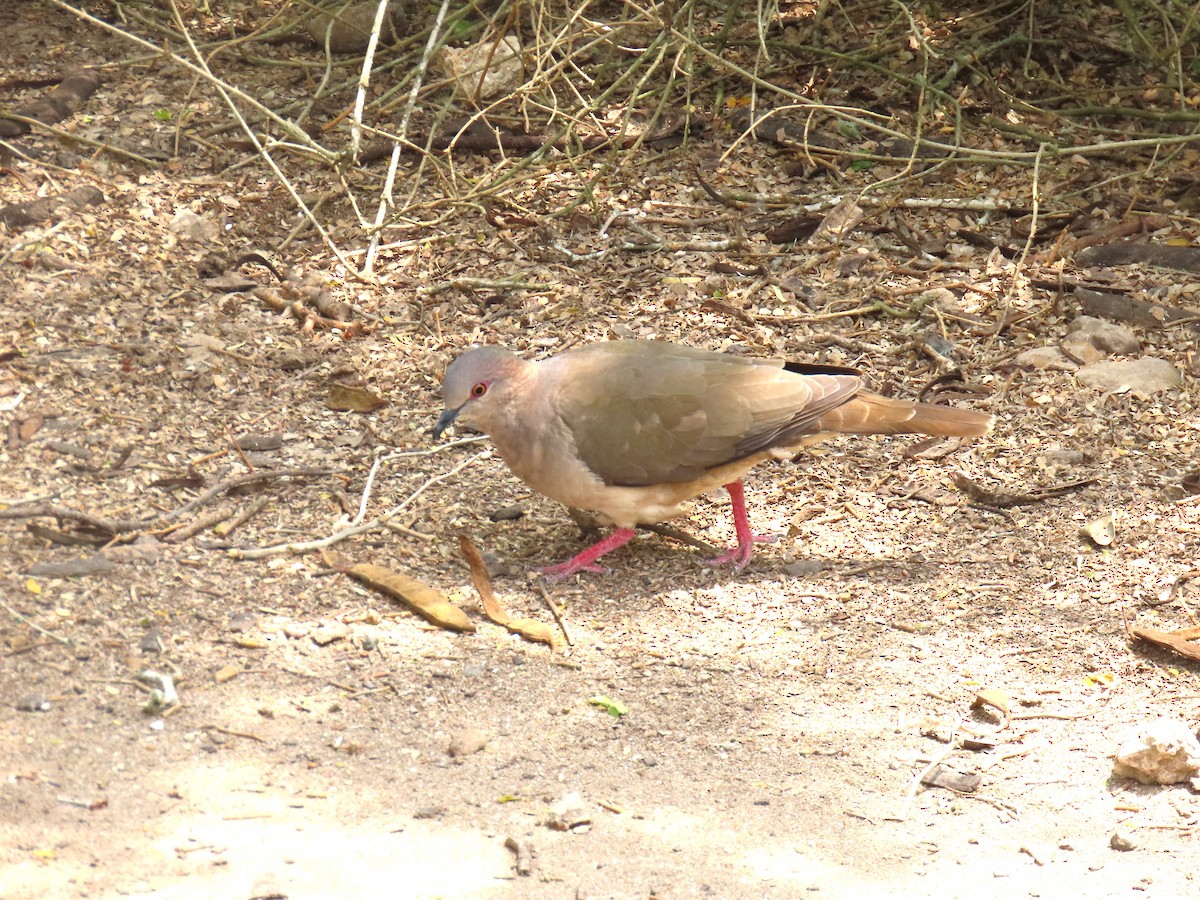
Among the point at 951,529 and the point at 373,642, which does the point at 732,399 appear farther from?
the point at 373,642

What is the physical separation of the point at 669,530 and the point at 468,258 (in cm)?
191

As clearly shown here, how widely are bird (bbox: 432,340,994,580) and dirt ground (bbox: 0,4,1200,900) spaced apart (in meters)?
0.31

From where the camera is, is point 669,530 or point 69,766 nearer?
point 69,766

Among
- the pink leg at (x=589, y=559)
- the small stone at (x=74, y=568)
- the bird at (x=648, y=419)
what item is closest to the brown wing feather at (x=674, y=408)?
the bird at (x=648, y=419)

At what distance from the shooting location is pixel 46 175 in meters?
5.94

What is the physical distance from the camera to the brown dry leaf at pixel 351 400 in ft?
16.8

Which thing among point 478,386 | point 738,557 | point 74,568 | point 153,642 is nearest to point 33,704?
point 153,642

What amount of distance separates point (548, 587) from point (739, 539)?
0.69 m

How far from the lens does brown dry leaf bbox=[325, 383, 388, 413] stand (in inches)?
201

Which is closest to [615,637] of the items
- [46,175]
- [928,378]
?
[928,378]

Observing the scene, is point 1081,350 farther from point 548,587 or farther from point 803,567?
point 548,587

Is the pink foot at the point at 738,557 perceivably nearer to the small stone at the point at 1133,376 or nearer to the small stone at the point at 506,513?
the small stone at the point at 506,513

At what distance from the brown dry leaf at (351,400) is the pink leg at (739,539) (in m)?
1.45

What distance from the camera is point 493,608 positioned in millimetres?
4156
